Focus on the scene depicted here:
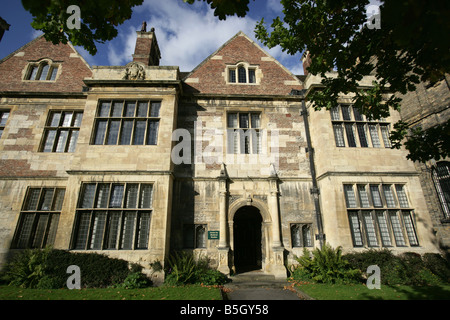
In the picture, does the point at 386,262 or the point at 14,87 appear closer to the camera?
the point at 386,262

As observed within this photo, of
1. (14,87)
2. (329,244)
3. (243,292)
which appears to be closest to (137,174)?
(243,292)

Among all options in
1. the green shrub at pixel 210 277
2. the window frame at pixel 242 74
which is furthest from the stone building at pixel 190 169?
the green shrub at pixel 210 277

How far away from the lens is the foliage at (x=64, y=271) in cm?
744

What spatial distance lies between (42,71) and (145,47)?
6.01 meters

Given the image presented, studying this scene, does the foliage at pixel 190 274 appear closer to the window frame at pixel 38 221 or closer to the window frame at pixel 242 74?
the window frame at pixel 38 221

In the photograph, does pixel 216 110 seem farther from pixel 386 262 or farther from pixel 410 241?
pixel 410 241

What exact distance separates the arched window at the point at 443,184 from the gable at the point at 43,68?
59.4 feet

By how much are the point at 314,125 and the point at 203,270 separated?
328 inches

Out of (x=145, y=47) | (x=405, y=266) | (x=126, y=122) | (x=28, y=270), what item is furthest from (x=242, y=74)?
(x=28, y=270)

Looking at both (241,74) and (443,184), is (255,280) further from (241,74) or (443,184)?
(241,74)

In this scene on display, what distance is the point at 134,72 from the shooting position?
437 inches
